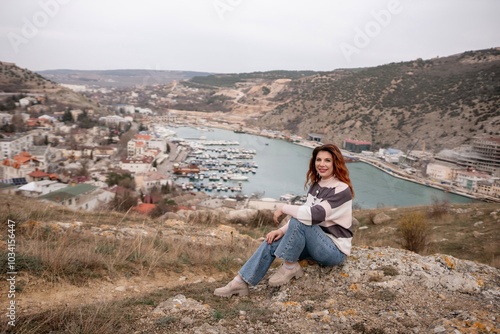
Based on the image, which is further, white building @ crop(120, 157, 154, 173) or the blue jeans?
white building @ crop(120, 157, 154, 173)

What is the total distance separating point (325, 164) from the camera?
6.15 ft

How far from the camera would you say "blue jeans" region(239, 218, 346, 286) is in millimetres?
1784

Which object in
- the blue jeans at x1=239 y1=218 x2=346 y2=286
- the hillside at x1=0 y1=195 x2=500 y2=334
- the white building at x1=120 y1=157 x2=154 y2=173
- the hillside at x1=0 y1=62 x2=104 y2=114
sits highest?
the blue jeans at x1=239 y1=218 x2=346 y2=286

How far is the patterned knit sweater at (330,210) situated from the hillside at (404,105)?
1284 inches

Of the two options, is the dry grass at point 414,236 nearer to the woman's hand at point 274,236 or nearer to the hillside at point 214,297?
the hillside at point 214,297

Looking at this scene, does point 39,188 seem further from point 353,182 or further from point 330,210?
point 353,182

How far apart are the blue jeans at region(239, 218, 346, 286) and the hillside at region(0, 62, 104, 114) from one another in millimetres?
46215

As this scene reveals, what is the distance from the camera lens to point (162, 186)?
65.0 ft

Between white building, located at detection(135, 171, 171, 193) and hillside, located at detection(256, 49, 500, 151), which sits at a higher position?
hillside, located at detection(256, 49, 500, 151)

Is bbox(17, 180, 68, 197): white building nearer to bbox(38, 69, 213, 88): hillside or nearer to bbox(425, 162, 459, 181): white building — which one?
bbox(425, 162, 459, 181): white building

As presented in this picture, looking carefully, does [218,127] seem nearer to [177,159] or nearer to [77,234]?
[177,159]

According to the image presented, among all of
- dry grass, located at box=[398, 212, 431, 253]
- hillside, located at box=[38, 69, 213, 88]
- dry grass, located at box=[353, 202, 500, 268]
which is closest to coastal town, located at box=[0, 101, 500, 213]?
dry grass, located at box=[353, 202, 500, 268]

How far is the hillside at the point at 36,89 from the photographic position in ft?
141

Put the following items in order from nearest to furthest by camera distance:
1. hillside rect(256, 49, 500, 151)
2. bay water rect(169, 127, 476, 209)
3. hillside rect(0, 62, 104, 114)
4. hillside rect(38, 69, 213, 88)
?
bay water rect(169, 127, 476, 209), hillside rect(256, 49, 500, 151), hillside rect(0, 62, 104, 114), hillside rect(38, 69, 213, 88)
